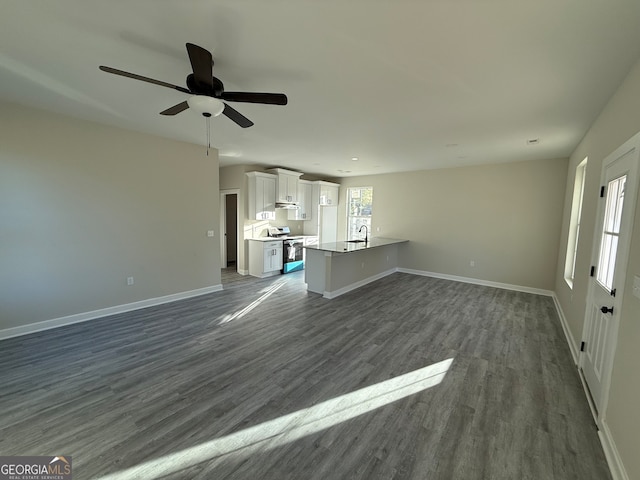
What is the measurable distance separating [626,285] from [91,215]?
560 cm

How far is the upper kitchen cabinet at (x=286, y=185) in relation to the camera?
6.70m

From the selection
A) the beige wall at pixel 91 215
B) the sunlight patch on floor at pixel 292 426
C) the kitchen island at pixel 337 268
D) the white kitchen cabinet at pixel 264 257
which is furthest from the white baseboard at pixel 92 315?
the sunlight patch on floor at pixel 292 426

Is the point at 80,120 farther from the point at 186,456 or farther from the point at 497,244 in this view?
the point at 497,244

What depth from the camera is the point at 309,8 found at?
5.03 ft

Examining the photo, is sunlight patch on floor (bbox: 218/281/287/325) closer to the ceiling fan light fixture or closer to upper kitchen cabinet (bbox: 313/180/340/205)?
the ceiling fan light fixture

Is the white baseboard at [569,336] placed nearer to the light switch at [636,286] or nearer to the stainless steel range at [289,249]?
the light switch at [636,286]

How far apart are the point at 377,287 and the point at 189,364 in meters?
3.94

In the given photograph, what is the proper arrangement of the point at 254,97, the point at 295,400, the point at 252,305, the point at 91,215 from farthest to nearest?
the point at 252,305 < the point at 91,215 < the point at 295,400 < the point at 254,97

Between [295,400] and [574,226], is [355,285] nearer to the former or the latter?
[295,400]

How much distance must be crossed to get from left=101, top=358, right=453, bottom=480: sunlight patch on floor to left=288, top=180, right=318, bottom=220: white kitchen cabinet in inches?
217

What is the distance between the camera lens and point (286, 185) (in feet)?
22.7

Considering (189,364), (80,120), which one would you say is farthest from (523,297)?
(80,120)

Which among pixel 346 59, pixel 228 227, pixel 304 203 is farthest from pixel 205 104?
pixel 228 227

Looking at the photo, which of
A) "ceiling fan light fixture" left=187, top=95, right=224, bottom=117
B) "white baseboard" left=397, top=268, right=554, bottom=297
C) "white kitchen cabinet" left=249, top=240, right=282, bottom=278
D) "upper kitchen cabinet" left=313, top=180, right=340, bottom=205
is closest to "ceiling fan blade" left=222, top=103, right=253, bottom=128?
"ceiling fan light fixture" left=187, top=95, right=224, bottom=117
